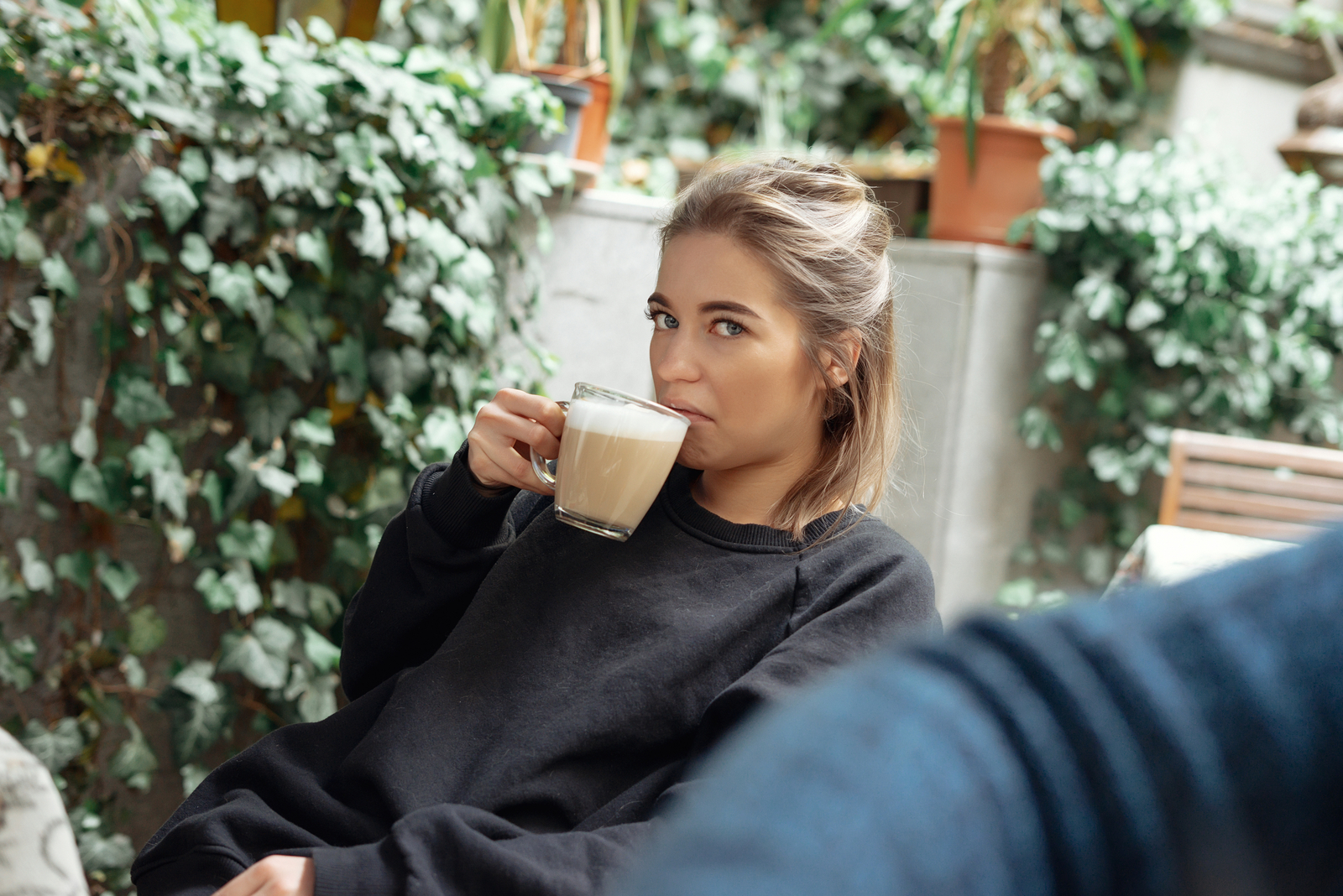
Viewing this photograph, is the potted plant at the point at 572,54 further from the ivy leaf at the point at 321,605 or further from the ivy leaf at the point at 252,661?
the ivy leaf at the point at 252,661

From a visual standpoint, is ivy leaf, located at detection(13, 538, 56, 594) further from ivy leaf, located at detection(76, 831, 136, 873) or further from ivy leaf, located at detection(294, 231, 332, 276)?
ivy leaf, located at detection(294, 231, 332, 276)

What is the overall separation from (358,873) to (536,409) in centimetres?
45

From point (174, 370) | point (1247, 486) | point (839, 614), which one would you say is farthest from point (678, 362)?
point (1247, 486)

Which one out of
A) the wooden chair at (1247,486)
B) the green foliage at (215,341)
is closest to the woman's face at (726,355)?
the green foliage at (215,341)

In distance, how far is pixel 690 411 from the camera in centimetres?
110

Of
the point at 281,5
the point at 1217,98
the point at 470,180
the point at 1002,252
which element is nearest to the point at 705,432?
the point at 470,180

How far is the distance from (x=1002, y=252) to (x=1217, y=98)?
155 centimetres

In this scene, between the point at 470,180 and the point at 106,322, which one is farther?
the point at 470,180

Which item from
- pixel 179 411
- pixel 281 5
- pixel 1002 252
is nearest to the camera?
pixel 179 411

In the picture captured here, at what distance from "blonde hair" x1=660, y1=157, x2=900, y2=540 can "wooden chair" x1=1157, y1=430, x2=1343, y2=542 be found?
135cm

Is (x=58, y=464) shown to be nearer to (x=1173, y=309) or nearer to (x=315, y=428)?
(x=315, y=428)

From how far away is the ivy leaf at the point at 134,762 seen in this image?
1.76 m

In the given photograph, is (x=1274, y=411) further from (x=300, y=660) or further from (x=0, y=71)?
(x=0, y=71)

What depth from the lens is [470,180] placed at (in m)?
1.91
